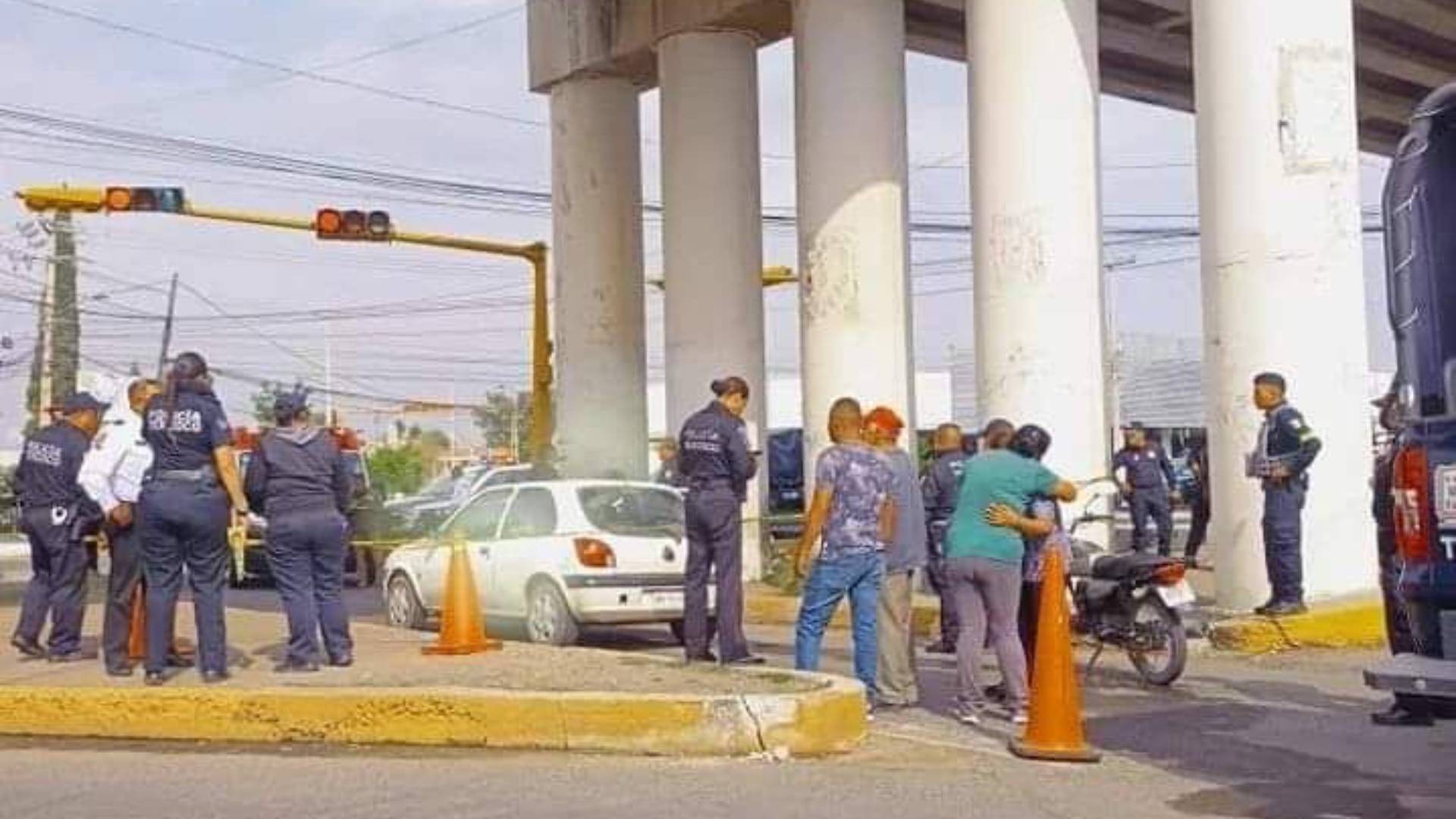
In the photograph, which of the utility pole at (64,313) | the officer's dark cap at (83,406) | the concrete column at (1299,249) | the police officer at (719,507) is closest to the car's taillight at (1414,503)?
the police officer at (719,507)

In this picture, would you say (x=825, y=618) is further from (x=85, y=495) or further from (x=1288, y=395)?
(x=1288, y=395)

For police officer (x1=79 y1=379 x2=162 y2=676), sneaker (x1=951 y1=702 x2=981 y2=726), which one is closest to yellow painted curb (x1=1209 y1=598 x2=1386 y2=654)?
sneaker (x1=951 y1=702 x2=981 y2=726)

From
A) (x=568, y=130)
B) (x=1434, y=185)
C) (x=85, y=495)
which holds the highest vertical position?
(x=568, y=130)

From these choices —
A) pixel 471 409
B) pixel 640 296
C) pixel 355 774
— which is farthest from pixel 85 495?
pixel 471 409

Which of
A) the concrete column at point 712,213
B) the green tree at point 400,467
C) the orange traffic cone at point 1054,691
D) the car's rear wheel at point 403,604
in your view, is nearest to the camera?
the orange traffic cone at point 1054,691

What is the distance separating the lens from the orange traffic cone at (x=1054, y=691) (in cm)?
905

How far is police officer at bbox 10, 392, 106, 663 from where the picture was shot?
1219 centimetres

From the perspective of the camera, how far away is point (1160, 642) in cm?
1216

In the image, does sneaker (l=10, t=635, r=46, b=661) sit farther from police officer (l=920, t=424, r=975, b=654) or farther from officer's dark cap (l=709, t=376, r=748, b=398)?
police officer (l=920, t=424, r=975, b=654)

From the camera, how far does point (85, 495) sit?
469 inches

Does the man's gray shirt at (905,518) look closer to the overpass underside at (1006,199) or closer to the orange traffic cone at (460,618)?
the orange traffic cone at (460,618)

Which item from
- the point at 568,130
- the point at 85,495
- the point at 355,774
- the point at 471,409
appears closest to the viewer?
the point at 355,774

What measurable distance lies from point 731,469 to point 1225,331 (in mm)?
4857

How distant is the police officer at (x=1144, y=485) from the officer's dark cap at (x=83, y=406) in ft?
37.7
